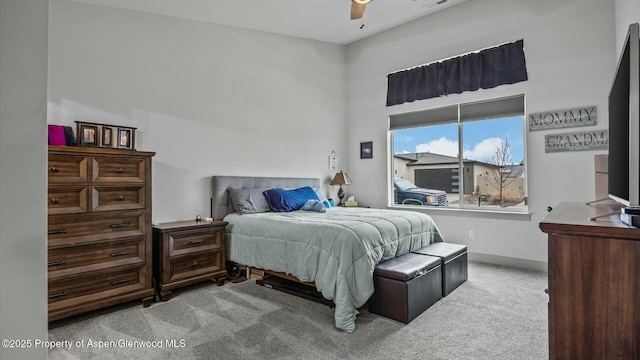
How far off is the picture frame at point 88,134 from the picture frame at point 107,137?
0.06 meters

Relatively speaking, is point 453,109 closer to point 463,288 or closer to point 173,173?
point 463,288

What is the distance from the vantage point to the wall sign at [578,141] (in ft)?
11.5

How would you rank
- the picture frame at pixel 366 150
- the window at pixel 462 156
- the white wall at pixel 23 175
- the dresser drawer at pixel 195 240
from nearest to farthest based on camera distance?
1. the white wall at pixel 23 175
2. the dresser drawer at pixel 195 240
3. the window at pixel 462 156
4. the picture frame at pixel 366 150

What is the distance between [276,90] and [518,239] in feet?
12.8

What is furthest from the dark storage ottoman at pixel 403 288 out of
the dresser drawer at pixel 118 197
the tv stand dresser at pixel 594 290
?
the dresser drawer at pixel 118 197

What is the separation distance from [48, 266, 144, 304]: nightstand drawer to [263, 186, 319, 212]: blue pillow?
165 centimetres

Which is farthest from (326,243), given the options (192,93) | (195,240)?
(192,93)

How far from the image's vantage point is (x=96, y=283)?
267cm

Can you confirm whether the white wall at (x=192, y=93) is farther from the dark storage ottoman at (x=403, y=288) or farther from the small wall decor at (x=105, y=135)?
the dark storage ottoman at (x=403, y=288)

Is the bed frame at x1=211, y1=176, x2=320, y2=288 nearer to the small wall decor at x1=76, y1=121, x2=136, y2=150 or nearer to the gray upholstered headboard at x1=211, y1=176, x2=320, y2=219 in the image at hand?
the gray upholstered headboard at x1=211, y1=176, x2=320, y2=219

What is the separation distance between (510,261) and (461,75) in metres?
2.59

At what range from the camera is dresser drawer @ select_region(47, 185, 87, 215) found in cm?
248

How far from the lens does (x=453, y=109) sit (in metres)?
4.66

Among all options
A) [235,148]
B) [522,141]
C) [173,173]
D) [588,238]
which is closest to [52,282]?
[173,173]
